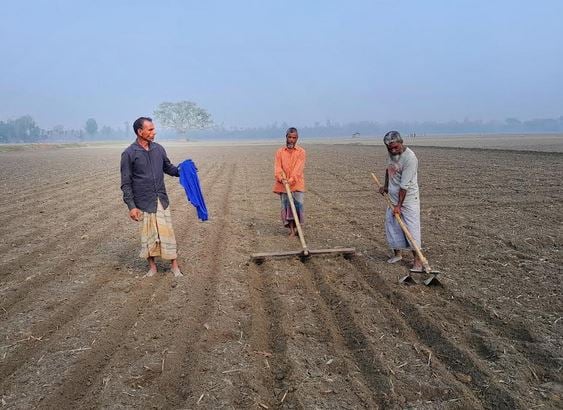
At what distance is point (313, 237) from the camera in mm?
7117

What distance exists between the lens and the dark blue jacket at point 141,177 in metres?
4.90

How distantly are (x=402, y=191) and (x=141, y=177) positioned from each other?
3.02 metres

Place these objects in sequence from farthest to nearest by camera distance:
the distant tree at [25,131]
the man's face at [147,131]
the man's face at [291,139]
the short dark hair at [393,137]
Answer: the distant tree at [25,131]
the man's face at [291,139]
the short dark hair at [393,137]
the man's face at [147,131]

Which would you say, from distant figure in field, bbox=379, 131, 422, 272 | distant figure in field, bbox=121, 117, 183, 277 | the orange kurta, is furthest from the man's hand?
distant figure in field, bbox=379, 131, 422, 272

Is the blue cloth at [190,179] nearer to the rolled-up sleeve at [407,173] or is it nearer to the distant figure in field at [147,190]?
the distant figure in field at [147,190]

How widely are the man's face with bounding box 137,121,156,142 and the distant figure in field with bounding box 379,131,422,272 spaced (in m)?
2.64

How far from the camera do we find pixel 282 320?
13.3ft

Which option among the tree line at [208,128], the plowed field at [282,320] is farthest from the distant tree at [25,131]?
the plowed field at [282,320]

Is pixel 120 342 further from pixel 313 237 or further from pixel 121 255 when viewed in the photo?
pixel 313 237

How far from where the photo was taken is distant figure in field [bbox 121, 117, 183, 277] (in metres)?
4.88

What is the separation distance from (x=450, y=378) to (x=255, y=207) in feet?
23.9

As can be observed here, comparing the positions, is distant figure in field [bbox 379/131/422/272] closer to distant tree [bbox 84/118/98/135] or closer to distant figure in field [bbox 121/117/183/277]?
distant figure in field [bbox 121/117/183/277]

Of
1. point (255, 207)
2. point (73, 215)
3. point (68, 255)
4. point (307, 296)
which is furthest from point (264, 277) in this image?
point (73, 215)

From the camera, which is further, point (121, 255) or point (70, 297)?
Answer: point (121, 255)
